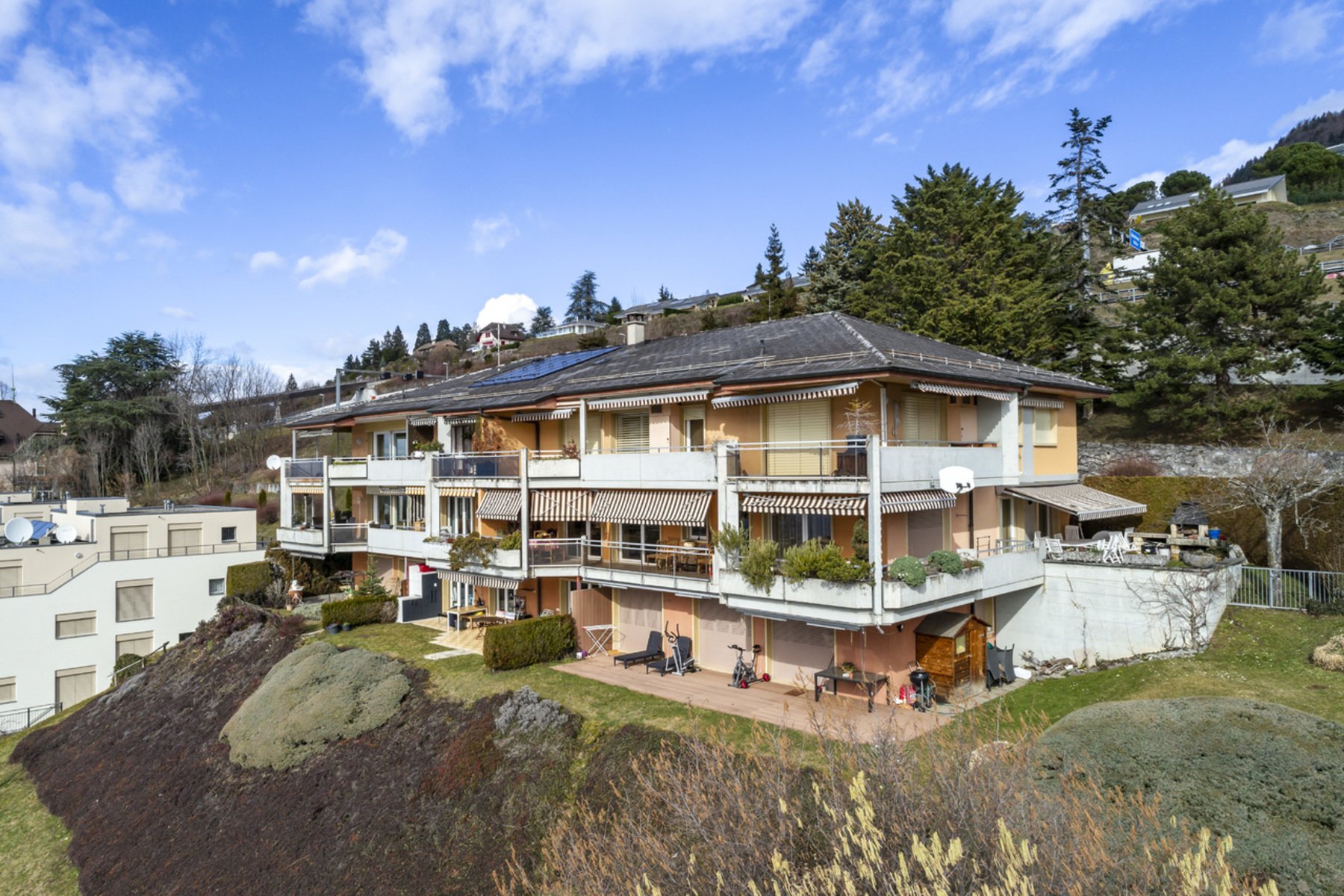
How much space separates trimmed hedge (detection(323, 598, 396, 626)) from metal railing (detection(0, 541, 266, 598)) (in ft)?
46.5

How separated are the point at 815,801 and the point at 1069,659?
54.2ft

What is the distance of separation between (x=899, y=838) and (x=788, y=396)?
1361 centimetres

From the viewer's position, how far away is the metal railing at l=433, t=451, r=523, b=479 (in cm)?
2744

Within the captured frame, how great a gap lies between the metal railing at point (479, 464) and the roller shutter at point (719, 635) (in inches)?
344

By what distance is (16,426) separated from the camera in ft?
305

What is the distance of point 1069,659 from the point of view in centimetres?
2233

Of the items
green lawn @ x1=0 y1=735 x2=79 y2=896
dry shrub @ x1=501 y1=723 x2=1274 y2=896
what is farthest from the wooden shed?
green lawn @ x1=0 y1=735 x2=79 y2=896

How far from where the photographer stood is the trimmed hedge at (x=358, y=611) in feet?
102

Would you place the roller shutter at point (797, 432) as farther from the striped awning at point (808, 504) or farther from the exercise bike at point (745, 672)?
the exercise bike at point (745, 672)

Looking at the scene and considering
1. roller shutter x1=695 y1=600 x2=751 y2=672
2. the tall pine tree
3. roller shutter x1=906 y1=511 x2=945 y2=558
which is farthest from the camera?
the tall pine tree

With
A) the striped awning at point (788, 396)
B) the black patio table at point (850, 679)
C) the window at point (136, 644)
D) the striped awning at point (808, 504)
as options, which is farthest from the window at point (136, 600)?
the black patio table at point (850, 679)

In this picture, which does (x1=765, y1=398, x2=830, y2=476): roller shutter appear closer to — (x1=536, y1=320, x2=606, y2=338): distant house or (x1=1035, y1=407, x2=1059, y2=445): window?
(x1=1035, y1=407, x2=1059, y2=445): window

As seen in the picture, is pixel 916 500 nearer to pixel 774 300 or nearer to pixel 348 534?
pixel 348 534

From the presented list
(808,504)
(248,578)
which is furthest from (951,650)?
(248,578)
